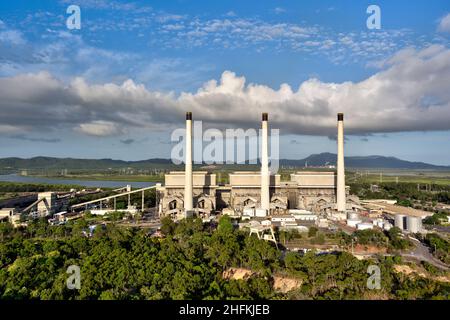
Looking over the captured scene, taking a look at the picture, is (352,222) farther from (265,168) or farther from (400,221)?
(265,168)

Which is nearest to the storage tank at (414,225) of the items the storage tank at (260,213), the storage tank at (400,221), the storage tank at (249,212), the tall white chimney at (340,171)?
the storage tank at (400,221)

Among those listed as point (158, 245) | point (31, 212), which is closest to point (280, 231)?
point (158, 245)

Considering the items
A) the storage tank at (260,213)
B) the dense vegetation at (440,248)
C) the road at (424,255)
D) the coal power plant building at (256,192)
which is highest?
the coal power plant building at (256,192)

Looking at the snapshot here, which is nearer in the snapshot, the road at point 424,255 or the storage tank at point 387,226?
Result: the road at point 424,255

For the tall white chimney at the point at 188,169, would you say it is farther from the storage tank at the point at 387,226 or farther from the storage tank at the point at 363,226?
the storage tank at the point at 387,226

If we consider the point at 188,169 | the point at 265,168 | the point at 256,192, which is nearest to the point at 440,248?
the point at 265,168

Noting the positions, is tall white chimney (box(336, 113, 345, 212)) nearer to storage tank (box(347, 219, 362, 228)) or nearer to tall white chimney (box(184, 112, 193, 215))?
storage tank (box(347, 219, 362, 228))
